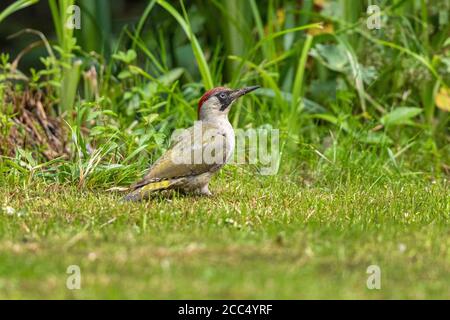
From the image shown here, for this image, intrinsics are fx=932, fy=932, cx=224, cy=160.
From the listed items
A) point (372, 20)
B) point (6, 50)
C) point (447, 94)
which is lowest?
point (447, 94)

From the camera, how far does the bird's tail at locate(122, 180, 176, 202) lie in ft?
20.8

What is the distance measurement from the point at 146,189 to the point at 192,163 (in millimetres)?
423

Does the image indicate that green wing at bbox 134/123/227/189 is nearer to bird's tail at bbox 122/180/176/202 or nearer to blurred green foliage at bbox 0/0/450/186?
bird's tail at bbox 122/180/176/202

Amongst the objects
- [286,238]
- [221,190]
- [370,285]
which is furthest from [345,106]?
[370,285]

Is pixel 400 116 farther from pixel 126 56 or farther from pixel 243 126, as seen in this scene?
pixel 126 56

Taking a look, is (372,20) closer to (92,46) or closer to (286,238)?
(92,46)

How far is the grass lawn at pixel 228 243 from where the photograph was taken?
4371 millimetres

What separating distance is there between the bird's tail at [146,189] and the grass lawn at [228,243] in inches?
3.4

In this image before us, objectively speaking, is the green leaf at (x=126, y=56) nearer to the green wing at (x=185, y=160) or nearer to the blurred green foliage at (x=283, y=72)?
the blurred green foliage at (x=283, y=72)

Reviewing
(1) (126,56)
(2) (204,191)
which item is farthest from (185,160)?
(1) (126,56)

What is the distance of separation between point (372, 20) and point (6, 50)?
4.62 metres

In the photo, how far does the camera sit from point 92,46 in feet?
30.6

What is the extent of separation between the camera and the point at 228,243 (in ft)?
16.6

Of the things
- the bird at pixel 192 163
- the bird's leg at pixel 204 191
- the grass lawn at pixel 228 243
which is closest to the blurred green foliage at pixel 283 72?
the bird at pixel 192 163
